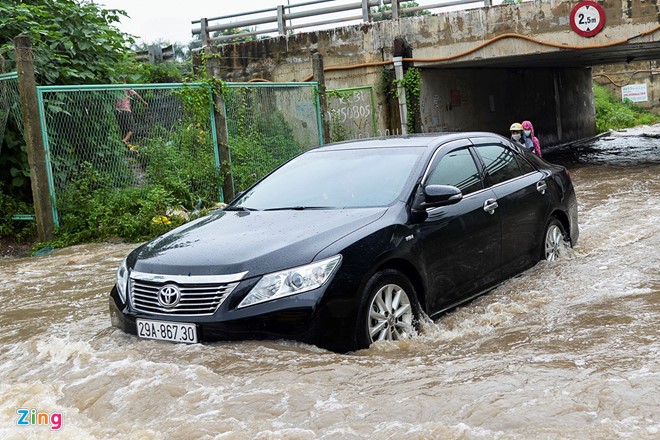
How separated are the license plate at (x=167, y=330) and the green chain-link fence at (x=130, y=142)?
6.42m

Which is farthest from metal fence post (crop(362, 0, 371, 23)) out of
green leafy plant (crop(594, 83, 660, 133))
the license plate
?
green leafy plant (crop(594, 83, 660, 133))

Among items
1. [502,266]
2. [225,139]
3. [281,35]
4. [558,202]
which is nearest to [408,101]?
[281,35]

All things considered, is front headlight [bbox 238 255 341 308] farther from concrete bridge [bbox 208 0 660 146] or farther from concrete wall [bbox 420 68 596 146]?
concrete wall [bbox 420 68 596 146]

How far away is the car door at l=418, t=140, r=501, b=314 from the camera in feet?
18.4

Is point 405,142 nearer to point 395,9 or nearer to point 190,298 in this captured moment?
point 190,298

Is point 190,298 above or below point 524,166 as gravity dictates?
below

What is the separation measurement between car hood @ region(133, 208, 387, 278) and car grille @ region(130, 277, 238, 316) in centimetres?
8

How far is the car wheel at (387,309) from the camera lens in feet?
15.9

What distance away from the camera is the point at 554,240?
7473 mm

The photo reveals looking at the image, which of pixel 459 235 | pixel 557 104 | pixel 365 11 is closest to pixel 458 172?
pixel 459 235

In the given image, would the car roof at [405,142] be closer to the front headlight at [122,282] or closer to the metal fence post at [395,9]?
the front headlight at [122,282]

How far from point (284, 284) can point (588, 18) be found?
14.9 m

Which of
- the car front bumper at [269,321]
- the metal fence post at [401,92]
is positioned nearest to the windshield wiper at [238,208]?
the car front bumper at [269,321]

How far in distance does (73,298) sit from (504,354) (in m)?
4.48
